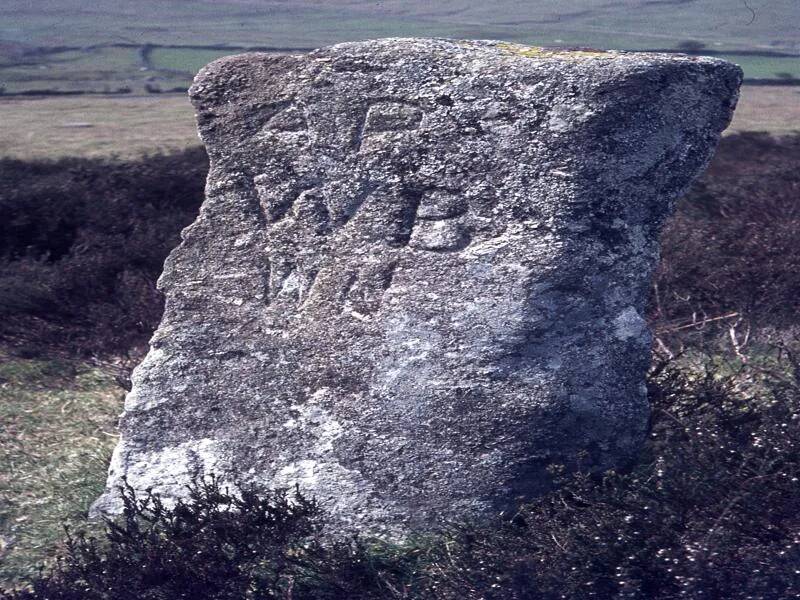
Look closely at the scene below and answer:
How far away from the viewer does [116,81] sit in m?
10.9

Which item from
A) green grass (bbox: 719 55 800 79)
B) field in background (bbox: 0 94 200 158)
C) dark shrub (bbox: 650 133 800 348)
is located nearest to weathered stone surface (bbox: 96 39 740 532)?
dark shrub (bbox: 650 133 800 348)

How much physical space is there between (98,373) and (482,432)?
9.27ft

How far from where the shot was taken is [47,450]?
4.36m

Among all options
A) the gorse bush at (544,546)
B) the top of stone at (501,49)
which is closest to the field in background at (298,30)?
the top of stone at (501,49)

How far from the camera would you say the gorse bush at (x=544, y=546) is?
2.79 m

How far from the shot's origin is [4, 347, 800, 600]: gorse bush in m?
2.79

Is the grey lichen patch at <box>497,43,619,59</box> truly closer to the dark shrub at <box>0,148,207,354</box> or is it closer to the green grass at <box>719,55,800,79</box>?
the dark shrub at <box>0,148,207,354</box>

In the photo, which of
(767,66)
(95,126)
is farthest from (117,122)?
(767,66)

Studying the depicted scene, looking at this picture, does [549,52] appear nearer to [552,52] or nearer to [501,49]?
[552,52]

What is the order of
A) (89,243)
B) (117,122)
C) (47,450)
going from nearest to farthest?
(47,450), (89,243), (117,122)

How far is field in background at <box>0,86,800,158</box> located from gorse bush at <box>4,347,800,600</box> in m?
5.43

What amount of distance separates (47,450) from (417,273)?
1.99 metres

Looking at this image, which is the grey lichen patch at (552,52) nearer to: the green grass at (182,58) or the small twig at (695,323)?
the small twig at (695,323)

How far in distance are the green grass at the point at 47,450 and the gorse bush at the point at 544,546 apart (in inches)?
11.3
